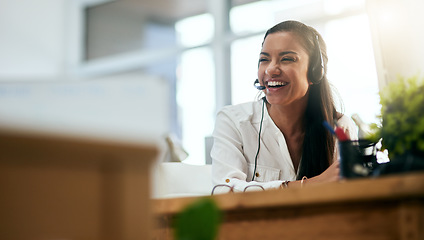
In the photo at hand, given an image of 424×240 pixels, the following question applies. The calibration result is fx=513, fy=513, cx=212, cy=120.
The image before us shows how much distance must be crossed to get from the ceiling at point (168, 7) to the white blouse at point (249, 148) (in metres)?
2.25

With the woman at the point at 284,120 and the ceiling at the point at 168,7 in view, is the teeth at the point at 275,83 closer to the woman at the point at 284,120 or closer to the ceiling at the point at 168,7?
the woman at the point at 284,120

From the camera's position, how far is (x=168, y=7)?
4.35m

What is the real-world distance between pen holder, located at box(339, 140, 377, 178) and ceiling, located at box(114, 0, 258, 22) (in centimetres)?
310

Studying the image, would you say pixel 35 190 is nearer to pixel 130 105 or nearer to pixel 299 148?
pixel 130 105

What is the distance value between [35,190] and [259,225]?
46 cm

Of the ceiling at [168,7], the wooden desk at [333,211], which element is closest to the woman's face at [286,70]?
the wooden desk at [333,211]

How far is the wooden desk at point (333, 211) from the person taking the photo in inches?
27.2

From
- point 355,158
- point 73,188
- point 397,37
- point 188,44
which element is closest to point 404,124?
point 355,158

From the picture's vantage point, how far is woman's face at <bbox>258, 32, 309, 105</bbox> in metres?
A: 1.88

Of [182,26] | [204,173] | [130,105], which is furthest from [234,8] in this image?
[130,105]

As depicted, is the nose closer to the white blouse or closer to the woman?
the woman

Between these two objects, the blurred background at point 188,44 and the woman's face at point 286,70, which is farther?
the blurred background at point 188,44

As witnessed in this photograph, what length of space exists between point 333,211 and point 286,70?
1173 mm

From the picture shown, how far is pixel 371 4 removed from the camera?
168 centimetres
